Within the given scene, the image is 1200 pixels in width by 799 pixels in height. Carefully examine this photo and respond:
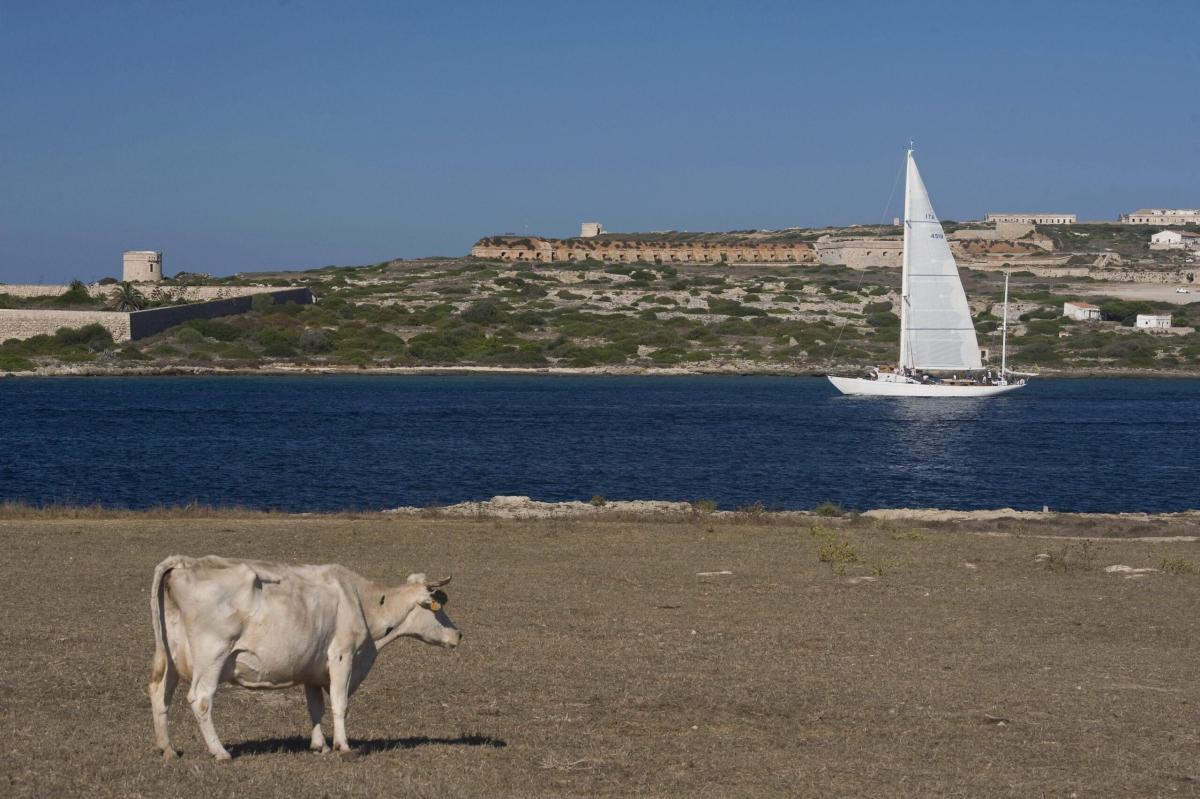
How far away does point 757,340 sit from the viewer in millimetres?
115688

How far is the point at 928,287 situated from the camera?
81875 mm

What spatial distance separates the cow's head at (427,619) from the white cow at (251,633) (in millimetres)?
369

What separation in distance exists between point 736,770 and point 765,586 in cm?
947


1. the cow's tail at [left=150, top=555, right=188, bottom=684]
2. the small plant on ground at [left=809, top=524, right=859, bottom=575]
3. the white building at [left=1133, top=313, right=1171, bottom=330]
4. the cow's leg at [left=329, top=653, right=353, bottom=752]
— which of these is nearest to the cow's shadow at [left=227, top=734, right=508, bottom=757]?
the cow's leg at [left=329, top=653, right=353, bottom=752]

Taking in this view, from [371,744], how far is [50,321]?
10844 cm

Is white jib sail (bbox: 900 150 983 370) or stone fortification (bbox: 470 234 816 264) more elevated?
stone fortification (bbox: 470 234 816 264)

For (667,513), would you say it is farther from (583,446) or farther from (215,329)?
(215,329)

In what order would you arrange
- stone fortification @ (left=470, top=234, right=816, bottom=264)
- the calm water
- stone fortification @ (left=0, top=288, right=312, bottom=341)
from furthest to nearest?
stone fortification @ (left=470, top=234, right=816, bottom=264) → stone fortification @ (left=0, top=288, right=312, bottom=341) → the calm water

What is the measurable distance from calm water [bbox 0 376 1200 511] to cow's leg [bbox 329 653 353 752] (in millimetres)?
25634

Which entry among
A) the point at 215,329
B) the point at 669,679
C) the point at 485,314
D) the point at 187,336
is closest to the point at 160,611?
the point at 669,679

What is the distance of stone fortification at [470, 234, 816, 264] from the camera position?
616 feet

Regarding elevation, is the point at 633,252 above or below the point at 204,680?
above

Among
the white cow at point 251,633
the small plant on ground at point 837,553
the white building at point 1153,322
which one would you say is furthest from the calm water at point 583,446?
the white building at point 1153,322

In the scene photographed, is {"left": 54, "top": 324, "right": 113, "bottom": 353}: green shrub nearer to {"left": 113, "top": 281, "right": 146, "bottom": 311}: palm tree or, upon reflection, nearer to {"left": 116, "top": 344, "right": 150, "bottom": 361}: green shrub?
{"left": 116, "top": 344, "right": 150, "bottom": 361}: green shrub
